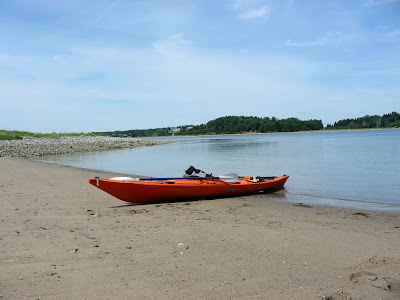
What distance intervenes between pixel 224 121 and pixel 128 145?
3884 inches

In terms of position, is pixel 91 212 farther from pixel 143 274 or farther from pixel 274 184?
pixel 274 184

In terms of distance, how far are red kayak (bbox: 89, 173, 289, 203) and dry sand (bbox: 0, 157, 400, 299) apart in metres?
0.62

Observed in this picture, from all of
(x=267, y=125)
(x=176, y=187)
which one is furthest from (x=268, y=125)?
(x=176, y=187)

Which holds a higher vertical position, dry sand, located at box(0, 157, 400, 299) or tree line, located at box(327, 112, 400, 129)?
tree line, located at box(327, 112, 400, 129)

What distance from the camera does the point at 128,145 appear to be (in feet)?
150

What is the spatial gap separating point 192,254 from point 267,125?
123 metres

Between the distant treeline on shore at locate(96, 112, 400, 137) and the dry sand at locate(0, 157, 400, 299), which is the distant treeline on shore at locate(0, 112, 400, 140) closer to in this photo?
the distant treeline on shore at locate(96, 112, 400, 137)

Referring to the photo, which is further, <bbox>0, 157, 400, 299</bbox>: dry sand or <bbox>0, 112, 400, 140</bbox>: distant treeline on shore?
<bbox>0, 112, 400, 140</bbox>: distant treeline on shore

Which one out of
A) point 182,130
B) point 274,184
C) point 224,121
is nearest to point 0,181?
point 274,184

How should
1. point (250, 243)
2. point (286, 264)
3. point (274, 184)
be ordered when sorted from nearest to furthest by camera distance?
point (286, 264) → point (250, 243) → point (274, 184)

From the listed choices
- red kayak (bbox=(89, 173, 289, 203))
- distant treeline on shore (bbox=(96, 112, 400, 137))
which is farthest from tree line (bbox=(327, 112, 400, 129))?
red kayak (bbox=(89, 173, 289, 203))

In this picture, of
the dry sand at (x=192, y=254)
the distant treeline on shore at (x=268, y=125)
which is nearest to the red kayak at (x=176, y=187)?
the dry sand at (x=192, y=254)

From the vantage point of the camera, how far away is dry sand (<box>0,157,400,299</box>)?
3119 millimetres

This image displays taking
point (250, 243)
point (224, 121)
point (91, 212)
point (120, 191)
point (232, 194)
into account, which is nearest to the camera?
point (250, 243)
